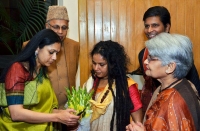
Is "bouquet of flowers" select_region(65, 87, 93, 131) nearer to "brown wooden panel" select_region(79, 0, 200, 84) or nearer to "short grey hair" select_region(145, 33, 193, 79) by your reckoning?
"short grey hair" select_region(145, 33, 193, 79)

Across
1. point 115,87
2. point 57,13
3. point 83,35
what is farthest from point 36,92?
point 83,35

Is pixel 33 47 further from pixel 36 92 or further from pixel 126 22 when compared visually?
pixel 126 22

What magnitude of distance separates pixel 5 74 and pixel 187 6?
2278mm

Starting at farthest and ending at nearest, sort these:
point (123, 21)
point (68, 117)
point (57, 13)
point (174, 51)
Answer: point (123, 21)
point (57, 13)
point (68, 117)
point (174, 51)

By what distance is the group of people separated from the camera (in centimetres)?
155

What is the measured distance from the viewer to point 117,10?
3.25 meters

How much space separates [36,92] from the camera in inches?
76.5

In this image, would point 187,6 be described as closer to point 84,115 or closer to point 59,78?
point 59,78

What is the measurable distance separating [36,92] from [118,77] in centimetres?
66

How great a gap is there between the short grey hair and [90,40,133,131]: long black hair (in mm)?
583

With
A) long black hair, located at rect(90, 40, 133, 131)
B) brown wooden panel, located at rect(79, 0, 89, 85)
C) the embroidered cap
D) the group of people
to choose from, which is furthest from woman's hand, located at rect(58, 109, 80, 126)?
brown wooden panel, located at rect(79, 0, 89, 85)

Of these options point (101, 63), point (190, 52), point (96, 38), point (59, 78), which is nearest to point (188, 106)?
point (190, 52)

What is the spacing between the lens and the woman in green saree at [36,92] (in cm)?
185

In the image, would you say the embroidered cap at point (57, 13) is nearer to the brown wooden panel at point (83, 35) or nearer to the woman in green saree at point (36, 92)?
the brown wooden panel at point (83, 35)
